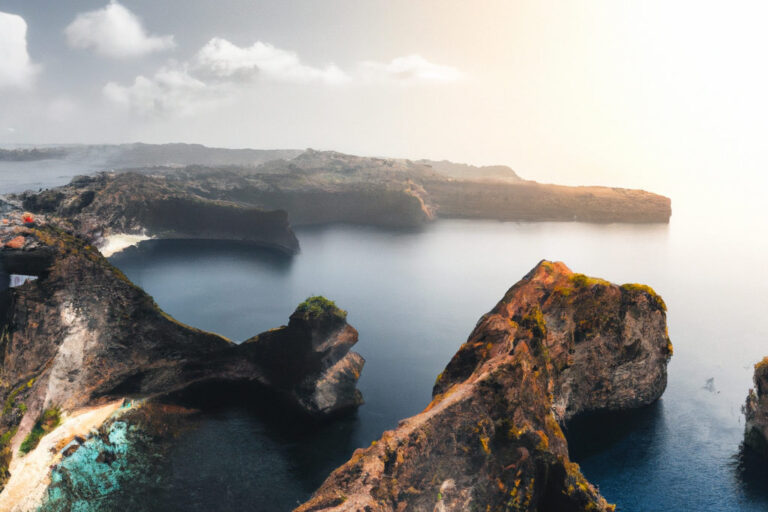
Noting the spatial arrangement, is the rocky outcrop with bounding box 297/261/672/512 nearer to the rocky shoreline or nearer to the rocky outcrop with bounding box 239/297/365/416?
the rocky shoreline

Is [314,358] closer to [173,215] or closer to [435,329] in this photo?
[435,329]

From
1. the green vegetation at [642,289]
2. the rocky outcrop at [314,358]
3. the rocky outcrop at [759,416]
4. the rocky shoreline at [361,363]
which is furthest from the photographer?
the green vegetation at [642,289]

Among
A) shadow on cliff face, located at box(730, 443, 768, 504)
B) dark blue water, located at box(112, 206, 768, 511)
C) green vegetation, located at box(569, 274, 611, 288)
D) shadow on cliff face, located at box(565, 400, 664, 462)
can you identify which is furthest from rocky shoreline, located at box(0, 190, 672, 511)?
shadow on cliff face, located at box(730, 443, 768, 504)

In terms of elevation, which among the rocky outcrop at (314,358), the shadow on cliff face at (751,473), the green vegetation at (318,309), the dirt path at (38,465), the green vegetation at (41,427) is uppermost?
the green vegetation at (318,309)

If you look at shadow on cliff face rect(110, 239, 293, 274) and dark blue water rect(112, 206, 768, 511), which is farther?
shadow on cliff face rect(110, 239, 293, 274)

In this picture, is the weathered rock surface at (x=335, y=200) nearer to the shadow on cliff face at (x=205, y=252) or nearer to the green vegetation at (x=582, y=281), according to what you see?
the shadow on cliff face at (x=205, y=252)

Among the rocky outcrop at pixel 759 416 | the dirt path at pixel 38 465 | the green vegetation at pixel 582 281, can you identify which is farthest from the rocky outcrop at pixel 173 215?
the rocky outcrop at pixel 759 416
